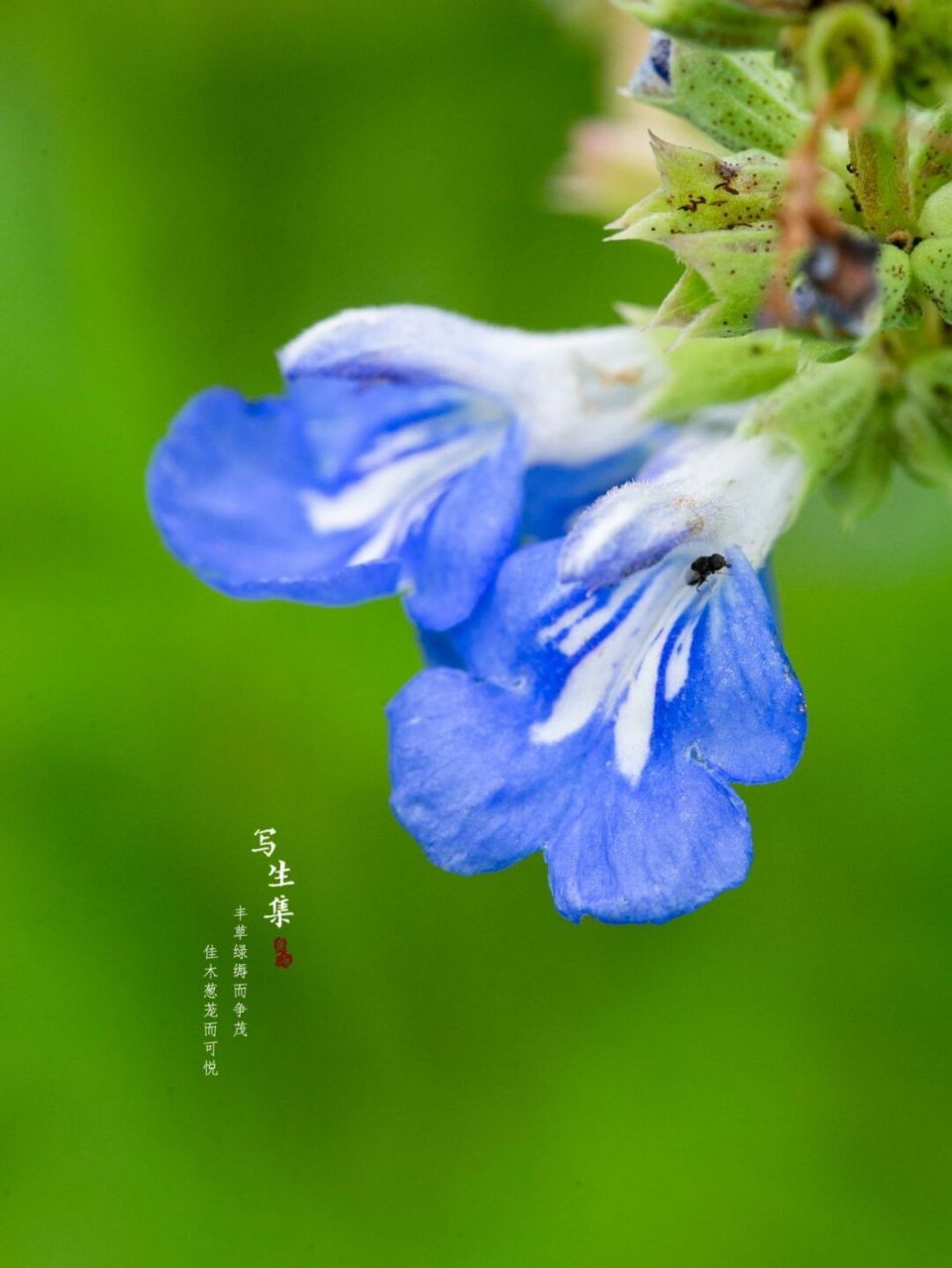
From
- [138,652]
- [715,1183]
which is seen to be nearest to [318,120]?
[138,652]

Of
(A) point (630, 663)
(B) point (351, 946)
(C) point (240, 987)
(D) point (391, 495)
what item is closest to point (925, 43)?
(A) point (630, 663)

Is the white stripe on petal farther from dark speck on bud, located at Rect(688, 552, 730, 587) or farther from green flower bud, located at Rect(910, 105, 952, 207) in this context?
green flower bud, located at Rect(910, 105, 952, 207)

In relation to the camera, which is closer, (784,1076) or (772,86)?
(772,86)

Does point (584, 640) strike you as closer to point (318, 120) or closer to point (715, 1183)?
point (715, 1183)

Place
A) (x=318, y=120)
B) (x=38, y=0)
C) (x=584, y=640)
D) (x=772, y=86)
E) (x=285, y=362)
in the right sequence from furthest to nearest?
(x=318, y=120), (x=38, y=0), (x=285, y=362), (x=584, y=640), (x=772, y=86)

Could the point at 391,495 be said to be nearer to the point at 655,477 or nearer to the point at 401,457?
the point at 401,457

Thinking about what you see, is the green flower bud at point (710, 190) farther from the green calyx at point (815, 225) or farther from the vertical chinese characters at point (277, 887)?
the vertical chinese characters at point (277, 887)

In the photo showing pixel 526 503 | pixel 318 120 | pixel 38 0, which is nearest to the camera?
pixel 526 503

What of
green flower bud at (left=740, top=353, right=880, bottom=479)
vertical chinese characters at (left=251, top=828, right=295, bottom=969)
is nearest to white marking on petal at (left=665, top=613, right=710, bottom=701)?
green flower bud at (left=740, top=353, right=880, bottom=479)
